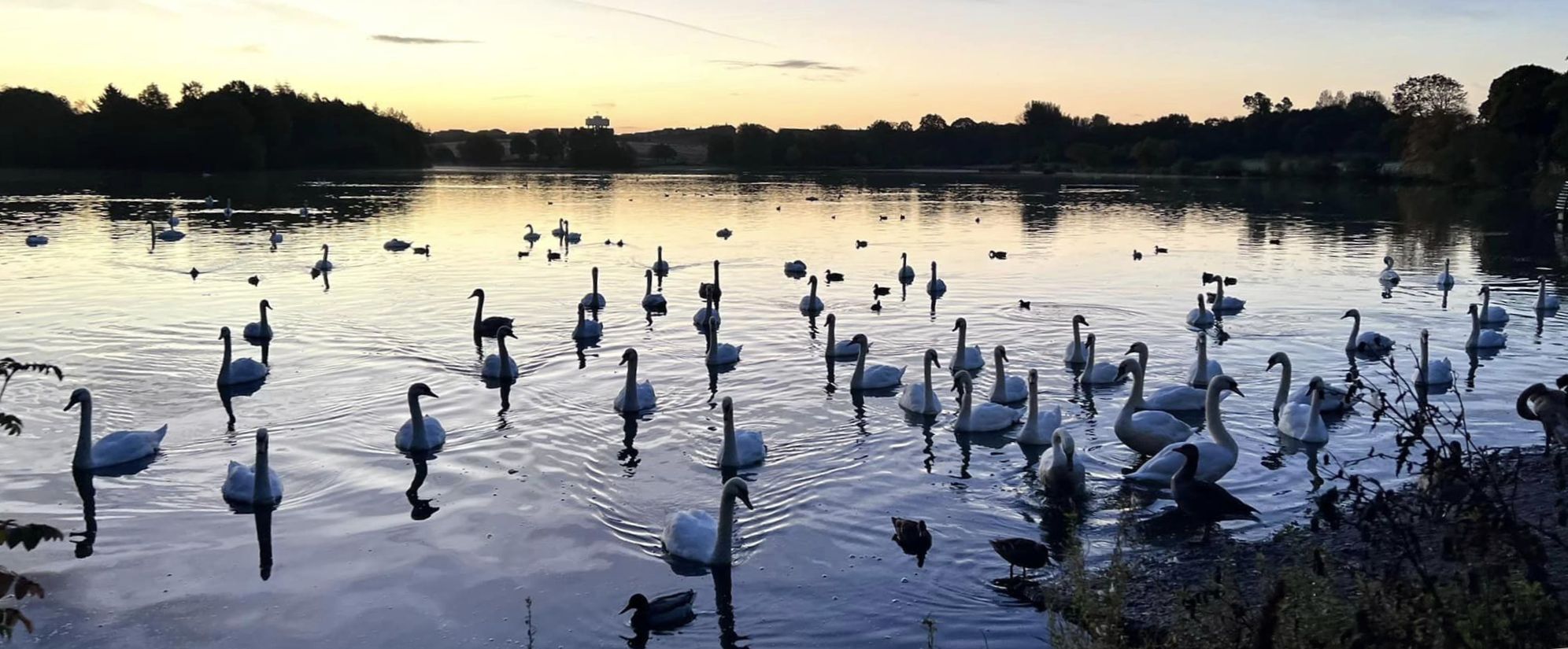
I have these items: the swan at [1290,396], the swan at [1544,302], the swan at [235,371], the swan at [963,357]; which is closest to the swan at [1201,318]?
the swan at [963,357]

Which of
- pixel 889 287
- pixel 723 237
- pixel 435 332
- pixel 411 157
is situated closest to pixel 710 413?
pixel 435 332

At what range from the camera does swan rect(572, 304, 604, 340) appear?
2023cm

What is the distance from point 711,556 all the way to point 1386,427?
883cm


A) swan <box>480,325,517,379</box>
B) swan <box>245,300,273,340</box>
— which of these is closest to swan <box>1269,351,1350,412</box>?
swan <box>480,325,517,379</box>

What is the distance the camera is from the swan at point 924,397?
14.5m

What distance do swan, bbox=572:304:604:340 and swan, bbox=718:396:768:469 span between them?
324 inches

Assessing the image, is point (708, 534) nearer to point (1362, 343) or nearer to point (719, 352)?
point (719, 352)

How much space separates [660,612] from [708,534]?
52.7 inches

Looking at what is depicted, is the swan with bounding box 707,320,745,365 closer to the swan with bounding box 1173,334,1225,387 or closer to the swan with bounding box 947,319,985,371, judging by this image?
the swan with bounding box 947,319,985,371

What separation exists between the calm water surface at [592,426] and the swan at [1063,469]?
29cm

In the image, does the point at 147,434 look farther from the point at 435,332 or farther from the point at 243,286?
the point at 243,286

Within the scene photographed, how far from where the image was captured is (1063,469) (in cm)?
1095

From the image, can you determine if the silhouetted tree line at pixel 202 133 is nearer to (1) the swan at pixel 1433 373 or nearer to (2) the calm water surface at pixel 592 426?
(2) the calm water surface at pixel 592 426

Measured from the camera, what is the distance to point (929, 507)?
11.2m
